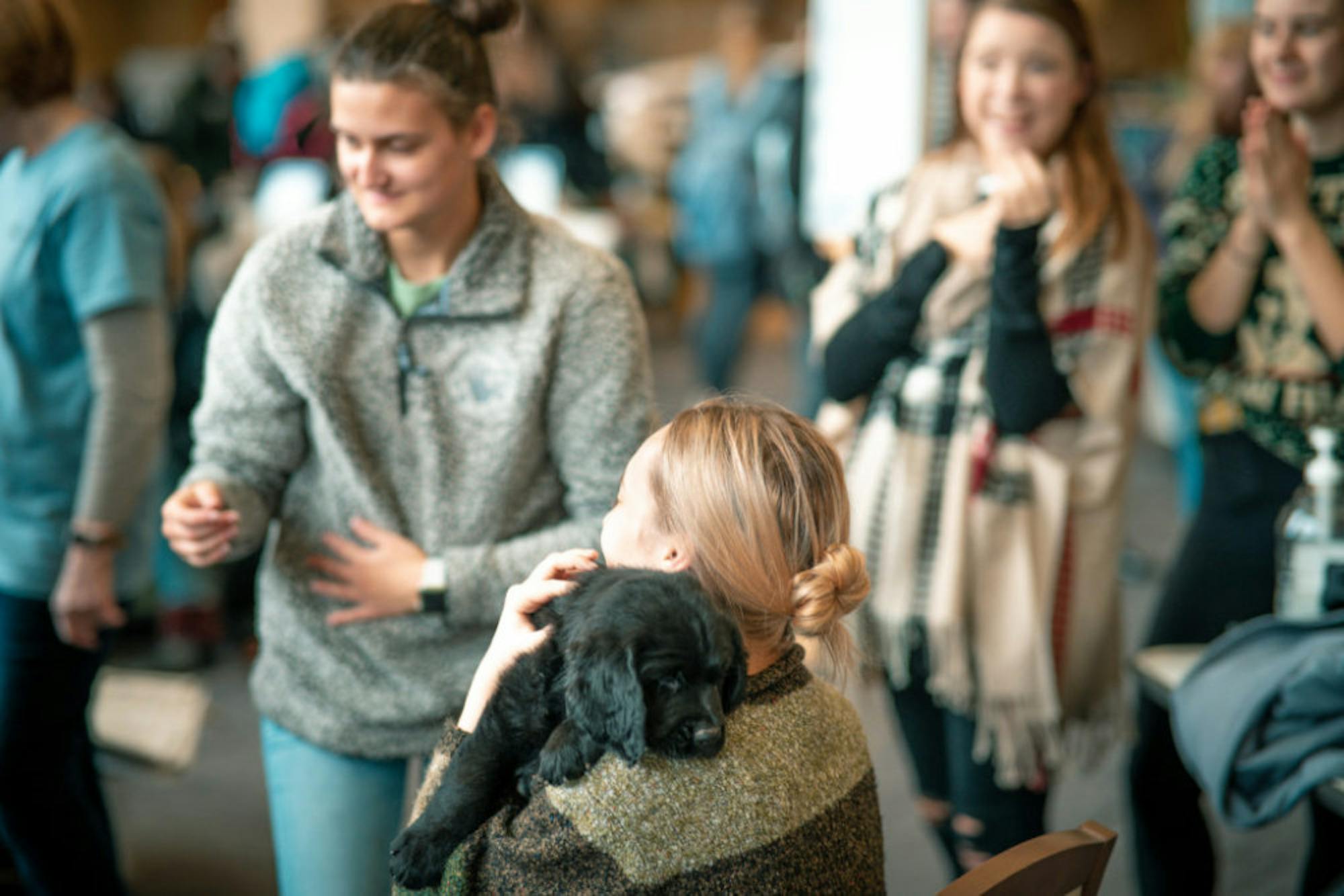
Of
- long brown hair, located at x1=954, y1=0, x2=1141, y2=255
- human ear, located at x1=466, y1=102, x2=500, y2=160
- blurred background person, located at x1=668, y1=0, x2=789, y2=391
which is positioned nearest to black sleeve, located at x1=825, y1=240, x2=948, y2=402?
long brown hair, located at x1=954, y1=0, x2=1141, y2=255

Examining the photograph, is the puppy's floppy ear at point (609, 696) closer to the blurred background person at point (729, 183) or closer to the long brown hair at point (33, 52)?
the long brown hair at point (33, 52)

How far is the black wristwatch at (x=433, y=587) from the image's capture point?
1.48 m

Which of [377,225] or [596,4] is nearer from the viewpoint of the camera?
[377,225]

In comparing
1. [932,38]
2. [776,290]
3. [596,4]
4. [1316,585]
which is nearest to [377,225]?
[1316,585]

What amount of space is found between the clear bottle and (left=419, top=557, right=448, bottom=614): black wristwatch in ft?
3.76

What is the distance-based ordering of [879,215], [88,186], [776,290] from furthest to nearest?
[776,290], [879,215], [88,186]

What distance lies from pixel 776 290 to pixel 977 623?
13.4ft

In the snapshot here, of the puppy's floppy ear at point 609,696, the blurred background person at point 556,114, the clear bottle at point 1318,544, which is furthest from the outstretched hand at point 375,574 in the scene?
the blurred background person at point 556,114

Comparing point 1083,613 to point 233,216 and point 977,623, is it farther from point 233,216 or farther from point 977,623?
point 233,216

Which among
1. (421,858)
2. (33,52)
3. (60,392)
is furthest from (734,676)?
(33,52)

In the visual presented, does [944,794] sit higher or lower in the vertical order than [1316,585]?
lower

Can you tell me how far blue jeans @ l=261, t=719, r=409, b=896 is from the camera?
1527 mm

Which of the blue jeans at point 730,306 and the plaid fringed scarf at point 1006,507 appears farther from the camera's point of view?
the blue jeans at point 730,306

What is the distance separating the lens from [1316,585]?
1737 mm
